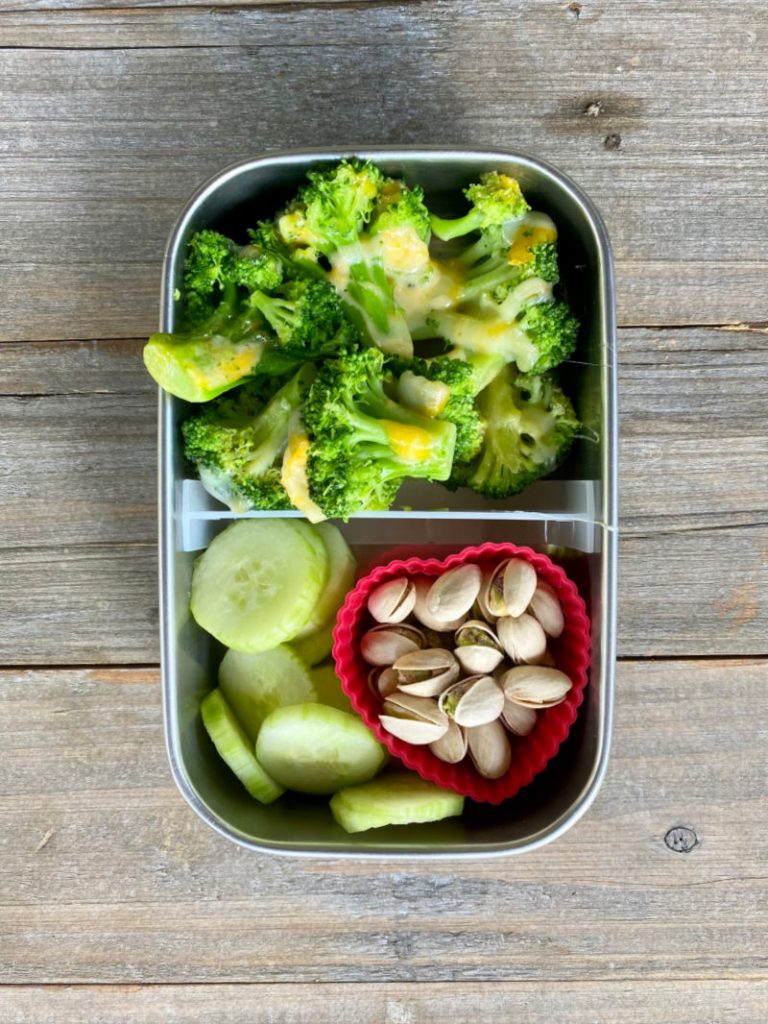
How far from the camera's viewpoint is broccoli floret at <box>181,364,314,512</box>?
116 cm

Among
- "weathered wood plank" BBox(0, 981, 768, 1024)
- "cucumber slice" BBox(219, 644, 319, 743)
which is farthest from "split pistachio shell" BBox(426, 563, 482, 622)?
"weathered wood plank" BBox(0, 981, 768, 1024)

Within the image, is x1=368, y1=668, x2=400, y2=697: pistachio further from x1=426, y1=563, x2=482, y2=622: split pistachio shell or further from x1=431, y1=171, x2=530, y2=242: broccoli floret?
x1=431, y1=171, x2=530, y2=242: broccoli floret

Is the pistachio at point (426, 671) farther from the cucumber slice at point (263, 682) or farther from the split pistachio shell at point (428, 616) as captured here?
the cucumber slice at point (263, 682)

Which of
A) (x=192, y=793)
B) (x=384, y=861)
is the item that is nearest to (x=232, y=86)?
(x=192, y=793)

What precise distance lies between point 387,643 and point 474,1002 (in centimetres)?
68

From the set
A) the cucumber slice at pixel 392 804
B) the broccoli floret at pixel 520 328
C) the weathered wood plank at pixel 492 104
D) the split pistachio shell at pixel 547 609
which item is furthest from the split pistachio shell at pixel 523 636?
the weathered wood plank at pixel 492 104

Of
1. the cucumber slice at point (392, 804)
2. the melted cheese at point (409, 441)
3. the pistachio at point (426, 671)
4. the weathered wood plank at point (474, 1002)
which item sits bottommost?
the weathered wood plank at point (474, 1002)

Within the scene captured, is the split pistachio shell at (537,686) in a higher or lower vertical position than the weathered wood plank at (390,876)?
higher

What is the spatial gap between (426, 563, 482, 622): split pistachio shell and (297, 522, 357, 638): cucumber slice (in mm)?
143

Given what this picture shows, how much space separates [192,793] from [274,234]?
0.78 m

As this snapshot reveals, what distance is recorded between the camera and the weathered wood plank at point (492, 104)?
53.4 inches

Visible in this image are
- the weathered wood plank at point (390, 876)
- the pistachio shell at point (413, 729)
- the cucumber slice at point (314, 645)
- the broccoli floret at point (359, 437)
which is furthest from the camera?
the weathered wood plank at point (390, 876)

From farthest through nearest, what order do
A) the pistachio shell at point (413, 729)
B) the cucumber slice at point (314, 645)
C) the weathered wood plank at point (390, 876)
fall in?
the weathered wood plank at point (390, 876), the cucumber slice at point (314, 645), the pistachio shell at point (413, 729)

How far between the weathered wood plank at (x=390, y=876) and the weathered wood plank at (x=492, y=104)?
67cm
